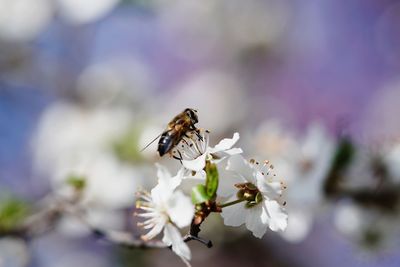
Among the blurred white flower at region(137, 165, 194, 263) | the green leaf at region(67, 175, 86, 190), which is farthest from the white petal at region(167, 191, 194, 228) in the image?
the green leaf at region(67, 175, 86, 190)

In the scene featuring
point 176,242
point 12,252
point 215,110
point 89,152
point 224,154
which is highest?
point 215,110

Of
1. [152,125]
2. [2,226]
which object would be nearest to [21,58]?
[152,125]

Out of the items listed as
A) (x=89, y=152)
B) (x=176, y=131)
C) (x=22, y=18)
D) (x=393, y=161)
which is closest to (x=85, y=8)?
(x=22, y=18)

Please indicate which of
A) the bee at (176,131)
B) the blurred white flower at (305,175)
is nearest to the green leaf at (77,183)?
the blurred white flower at (305,175)

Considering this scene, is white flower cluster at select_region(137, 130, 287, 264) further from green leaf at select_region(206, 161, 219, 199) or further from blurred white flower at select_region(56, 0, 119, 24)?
blurred white flower at select_region(56, 0, 119, 24)

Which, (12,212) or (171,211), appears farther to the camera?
(12,212)

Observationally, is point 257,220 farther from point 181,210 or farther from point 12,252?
point 12,252
